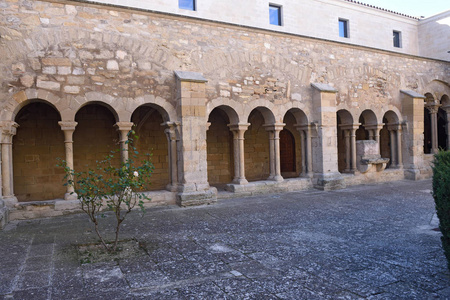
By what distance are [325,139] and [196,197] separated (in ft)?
13.4

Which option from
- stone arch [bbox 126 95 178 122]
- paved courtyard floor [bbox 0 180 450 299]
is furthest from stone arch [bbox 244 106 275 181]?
paved courtyard floor [bbox 0 180 450 299]

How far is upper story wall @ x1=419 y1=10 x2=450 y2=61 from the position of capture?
16.9 m

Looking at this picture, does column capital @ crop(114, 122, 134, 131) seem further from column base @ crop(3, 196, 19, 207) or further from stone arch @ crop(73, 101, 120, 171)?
column base @ crop(3, 196, 19, 207)

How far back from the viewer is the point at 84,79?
649cm

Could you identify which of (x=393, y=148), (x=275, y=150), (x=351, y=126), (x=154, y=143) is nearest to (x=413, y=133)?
(x=393, y=148)

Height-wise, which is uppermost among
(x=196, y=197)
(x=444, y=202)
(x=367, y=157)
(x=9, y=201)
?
(x=367, y=157)

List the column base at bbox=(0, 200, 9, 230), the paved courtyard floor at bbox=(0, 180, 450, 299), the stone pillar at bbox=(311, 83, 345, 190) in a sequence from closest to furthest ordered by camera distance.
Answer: the paved courtyard floor at bbox=(0, 180, 450, 299) < the column base at bbox=(0, 200, 9, 230) < the stone pillar at bbox=(311, 83, 345, 190)

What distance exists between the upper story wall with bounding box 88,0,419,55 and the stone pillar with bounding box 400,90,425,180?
6.53 m

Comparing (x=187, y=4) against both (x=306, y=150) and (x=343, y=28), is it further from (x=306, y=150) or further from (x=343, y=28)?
(x=306, y=150)

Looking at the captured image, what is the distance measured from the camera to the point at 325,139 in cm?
906

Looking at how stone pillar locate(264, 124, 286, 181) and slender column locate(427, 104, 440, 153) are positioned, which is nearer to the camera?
stone pillar locate(264, 124, 286, 181)

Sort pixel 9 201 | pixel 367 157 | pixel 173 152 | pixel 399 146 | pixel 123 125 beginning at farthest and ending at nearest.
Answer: pixel 399 146 → pixel 367 157 → pixel 173 152 → pixel 123 125 → pixel 9 201

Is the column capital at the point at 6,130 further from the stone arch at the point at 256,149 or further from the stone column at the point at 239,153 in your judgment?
the stone arch at the point at 256,149

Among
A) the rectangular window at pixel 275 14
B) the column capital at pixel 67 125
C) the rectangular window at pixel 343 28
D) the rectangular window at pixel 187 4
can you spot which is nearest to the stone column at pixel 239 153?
the column capital at pixel 67 125
